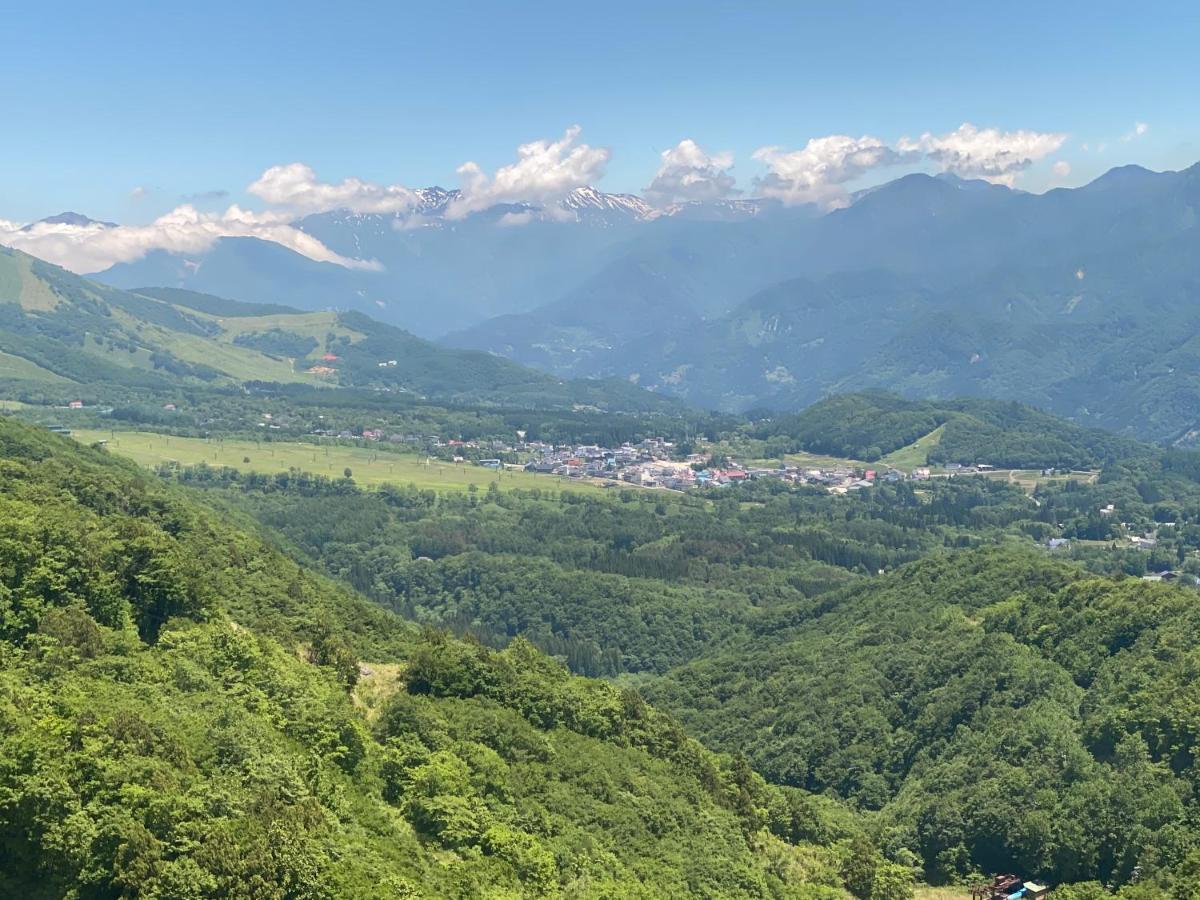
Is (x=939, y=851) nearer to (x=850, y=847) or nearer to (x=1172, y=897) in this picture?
(x=850, y=847)

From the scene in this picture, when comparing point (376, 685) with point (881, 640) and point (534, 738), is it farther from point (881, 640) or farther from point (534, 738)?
point (881, 640)

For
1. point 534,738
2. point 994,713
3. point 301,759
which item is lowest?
point 994,713

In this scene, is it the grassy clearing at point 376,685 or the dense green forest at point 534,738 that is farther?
the grassy clearing at point 376,685

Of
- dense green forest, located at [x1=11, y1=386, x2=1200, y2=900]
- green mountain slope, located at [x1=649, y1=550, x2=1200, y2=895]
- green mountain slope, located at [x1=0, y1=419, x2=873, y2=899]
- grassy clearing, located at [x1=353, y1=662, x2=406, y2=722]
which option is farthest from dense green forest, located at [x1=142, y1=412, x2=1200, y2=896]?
grassy clearing, located at [x1=353, y1=662, x2=406, y2=722]

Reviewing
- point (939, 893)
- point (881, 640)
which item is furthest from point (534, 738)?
point (881, 640)

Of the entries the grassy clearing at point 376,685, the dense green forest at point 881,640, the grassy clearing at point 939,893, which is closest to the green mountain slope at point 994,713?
the dense green forest at point 881,640

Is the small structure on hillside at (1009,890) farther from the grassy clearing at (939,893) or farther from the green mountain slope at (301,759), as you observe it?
the green mountain slope at (301,759)

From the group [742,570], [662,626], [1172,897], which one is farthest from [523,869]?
[742,570]

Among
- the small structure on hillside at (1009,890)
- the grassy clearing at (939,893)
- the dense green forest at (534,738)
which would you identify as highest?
the dense green forest at (534,738)
